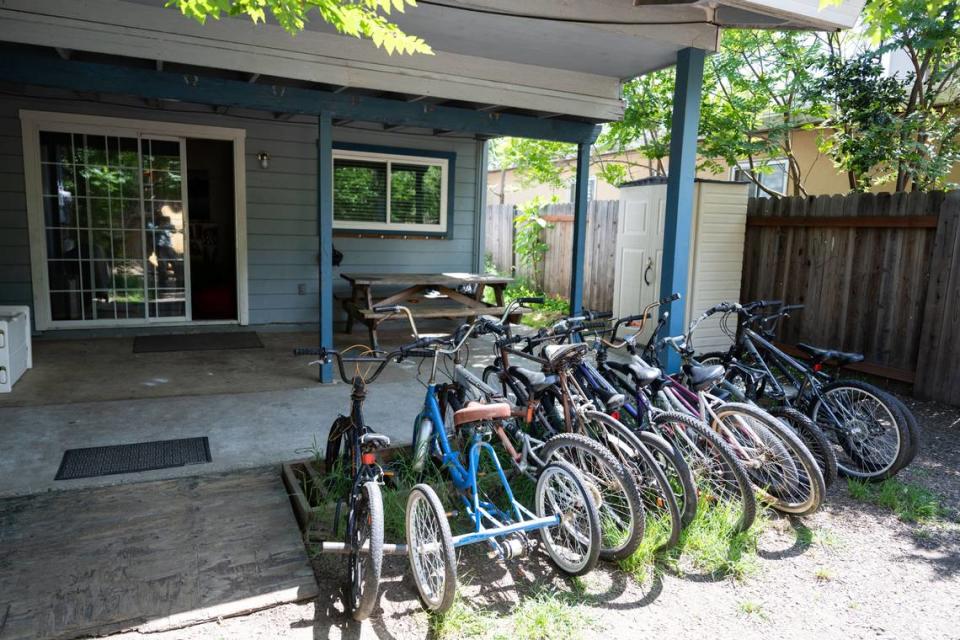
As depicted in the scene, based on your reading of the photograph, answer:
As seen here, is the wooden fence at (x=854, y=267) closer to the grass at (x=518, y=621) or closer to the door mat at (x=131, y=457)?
the grass at (x=518, y=621)

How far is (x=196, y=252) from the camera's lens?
8023 mm

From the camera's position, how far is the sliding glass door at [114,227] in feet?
21.0

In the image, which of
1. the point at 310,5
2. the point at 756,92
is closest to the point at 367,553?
the point at 310,5

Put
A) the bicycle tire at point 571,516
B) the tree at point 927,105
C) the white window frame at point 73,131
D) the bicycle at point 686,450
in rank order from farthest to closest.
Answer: the white window frame at point 73,131 < the tree at point 927,105 < the bicycle at point 686,450 < the bicycle tire at point 571,516

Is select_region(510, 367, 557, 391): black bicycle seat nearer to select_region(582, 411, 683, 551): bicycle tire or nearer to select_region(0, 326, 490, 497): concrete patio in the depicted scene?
select_region(582, 411, 683, 551): bicycle tire

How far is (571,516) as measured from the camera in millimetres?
2621

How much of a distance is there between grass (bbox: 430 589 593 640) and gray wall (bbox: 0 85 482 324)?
5.59m

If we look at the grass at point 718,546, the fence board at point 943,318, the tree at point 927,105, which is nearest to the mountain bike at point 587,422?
the grass at point 718,546

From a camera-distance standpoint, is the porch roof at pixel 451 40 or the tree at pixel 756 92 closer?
the porch roof at pixel 451 40

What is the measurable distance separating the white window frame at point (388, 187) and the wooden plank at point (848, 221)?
3.58m

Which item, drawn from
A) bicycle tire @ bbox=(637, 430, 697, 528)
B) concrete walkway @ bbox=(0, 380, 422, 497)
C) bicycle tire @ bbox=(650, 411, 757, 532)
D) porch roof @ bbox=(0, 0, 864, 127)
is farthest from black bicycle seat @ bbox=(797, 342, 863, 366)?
concrete walkway @ bbox=(0, 380, 422, 497)

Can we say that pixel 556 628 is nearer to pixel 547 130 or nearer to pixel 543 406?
pixel 543 406

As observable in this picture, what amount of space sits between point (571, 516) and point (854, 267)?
4.49 meters

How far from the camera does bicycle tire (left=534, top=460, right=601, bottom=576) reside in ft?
8.00
